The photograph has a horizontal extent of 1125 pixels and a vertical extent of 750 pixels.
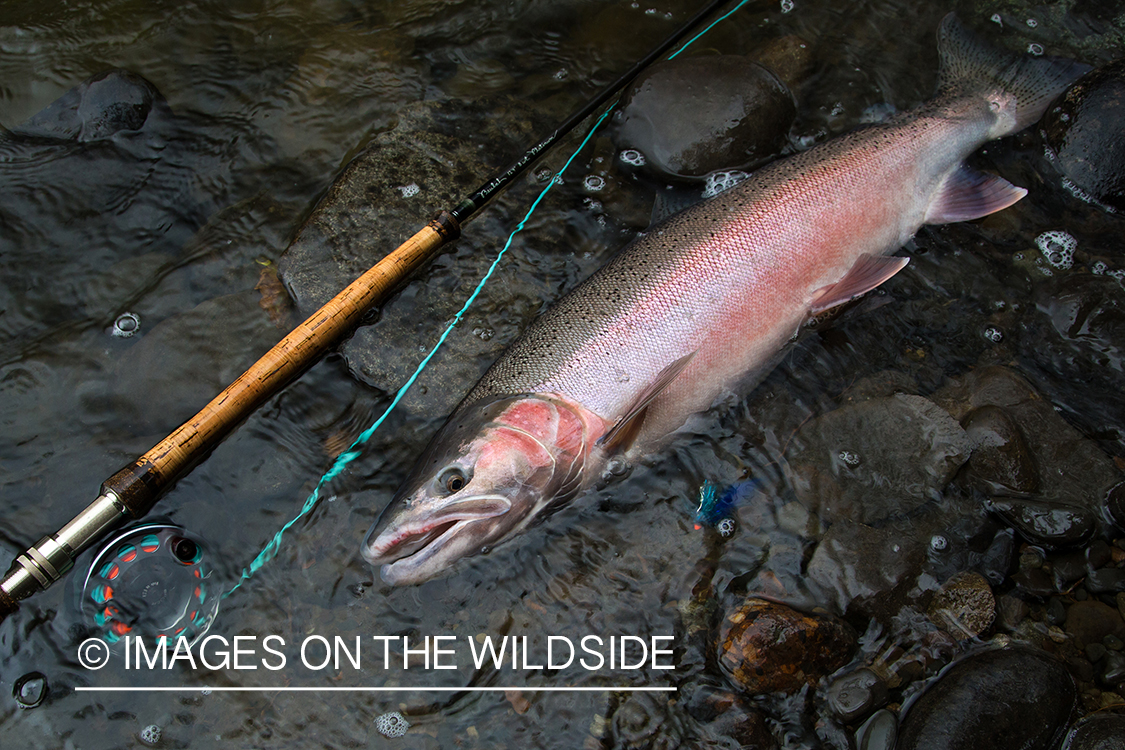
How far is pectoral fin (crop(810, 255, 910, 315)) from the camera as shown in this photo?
352 centimetres

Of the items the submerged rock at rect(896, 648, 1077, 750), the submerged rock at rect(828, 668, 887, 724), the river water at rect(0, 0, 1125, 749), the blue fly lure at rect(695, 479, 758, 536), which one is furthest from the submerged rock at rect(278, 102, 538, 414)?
the submerged rock at rect(896, 648, 1077, 750)

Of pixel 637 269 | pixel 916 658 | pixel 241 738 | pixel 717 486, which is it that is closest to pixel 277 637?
pixel 241 738

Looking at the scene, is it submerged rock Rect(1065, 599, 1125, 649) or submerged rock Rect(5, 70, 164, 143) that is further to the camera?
submerged rock Rect(5, 70, 164, 143)

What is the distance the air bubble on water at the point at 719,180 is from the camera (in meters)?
4.11

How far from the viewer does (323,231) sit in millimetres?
3893

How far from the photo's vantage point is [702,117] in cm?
406

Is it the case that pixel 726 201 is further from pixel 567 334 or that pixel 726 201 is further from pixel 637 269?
pixel 567 334

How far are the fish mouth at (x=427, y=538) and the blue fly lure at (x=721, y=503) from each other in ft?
3.00

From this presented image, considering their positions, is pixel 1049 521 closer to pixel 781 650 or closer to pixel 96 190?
pixel 781 650

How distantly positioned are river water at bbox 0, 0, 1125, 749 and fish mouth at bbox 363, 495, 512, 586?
0.32 meters

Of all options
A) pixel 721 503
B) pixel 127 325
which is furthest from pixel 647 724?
pixel 127 325

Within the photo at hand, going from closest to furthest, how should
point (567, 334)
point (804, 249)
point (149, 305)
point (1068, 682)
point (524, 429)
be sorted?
1. point (1068, 682)
2. point (524, 429)
3. point (567, 334)
4. point (804, 249)
5. point (149, 305)

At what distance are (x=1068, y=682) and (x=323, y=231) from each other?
3889 mm

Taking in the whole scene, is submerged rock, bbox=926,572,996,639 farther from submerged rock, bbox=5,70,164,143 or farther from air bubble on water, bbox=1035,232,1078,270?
submerged rock, bbox=5,70,164,143
